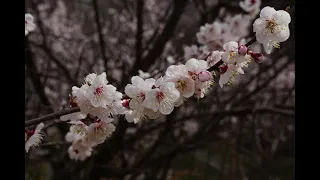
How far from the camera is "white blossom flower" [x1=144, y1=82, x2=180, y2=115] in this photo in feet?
3.41

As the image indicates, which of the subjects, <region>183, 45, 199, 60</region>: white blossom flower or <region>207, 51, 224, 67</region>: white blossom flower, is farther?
<region>183, 45, 199, 60</region>: white blossom flower

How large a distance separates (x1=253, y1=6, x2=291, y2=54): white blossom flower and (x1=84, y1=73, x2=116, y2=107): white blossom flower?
424 millimetres

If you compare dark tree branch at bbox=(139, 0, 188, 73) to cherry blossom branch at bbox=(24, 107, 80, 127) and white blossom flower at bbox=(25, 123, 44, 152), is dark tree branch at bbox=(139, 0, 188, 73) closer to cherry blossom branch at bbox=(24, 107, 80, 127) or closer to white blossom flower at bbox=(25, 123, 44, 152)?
white blossom flower at bbox=(25, 123, 44, 152)

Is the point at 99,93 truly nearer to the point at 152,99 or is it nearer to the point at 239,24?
the point at 152,99

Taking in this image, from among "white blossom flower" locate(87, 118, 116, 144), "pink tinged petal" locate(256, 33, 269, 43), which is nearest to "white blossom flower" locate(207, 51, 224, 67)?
"pink tinged petal" locate(256, 33, 269, 43)

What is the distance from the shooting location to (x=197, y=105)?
3.44 meters

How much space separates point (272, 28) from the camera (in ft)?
3.70

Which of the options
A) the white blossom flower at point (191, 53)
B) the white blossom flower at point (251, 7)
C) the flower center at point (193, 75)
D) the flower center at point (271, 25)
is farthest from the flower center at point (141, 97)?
the white blossom flower at point (251, 7)

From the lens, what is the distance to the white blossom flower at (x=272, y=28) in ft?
3.68

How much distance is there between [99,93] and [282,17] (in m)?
0.53

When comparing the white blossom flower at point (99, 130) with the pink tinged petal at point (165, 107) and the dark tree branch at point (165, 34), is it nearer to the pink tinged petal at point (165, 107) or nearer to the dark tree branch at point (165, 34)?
the pink tinged petal at point (165, 107)
